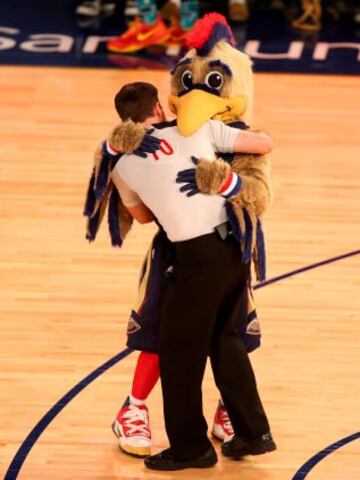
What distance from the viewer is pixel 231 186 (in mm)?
4734

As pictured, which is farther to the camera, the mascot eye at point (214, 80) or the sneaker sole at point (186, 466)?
the sneaker sole at point (186, 466)

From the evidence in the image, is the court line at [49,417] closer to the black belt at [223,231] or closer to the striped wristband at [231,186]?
the black belt at [223,231]

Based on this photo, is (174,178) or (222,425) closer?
(174,178)

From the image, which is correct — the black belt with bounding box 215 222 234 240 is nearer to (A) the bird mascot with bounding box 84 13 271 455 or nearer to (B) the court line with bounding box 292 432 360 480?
(A) the bird mascot with bounding box 84 13 271 455

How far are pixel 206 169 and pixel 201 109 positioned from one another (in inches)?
10.6

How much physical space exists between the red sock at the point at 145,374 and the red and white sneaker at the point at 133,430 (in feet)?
0.21

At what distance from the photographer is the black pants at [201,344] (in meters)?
4.79

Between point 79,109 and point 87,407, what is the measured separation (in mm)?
3988

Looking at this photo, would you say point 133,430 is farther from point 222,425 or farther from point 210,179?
point 210,179

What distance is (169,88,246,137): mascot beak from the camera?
189 inches

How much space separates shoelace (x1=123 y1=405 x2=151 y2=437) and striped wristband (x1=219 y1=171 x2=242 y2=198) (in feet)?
3.51

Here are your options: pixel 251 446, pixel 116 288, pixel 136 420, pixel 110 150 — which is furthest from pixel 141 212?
pixel 116 288

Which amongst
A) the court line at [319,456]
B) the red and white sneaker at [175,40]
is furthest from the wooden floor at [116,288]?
the red and white sneaker at [175,40]

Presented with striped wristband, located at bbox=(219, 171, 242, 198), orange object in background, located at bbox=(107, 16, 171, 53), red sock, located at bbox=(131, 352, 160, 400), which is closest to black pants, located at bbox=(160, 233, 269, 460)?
striped wristband, located at bbox=(219, 171, 242, 198)
